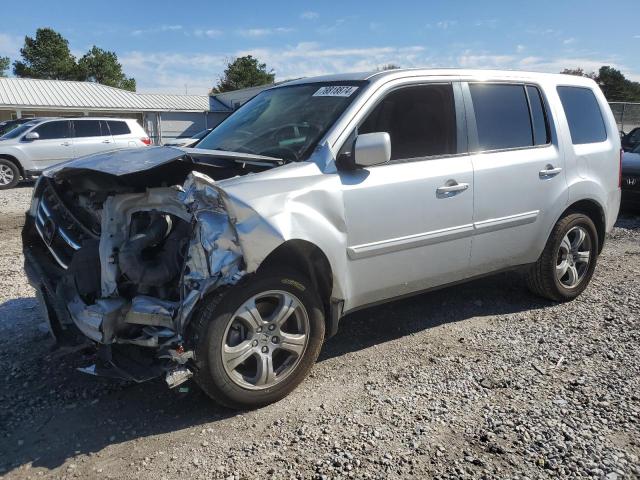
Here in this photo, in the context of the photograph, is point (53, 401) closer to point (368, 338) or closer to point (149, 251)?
point (149, 251)

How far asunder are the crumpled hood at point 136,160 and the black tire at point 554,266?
8.84ft

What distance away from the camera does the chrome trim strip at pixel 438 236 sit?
349 centimetres

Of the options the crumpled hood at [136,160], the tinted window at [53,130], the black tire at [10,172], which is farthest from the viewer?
the tinted window at [53,130]

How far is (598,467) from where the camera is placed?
267 centimetres

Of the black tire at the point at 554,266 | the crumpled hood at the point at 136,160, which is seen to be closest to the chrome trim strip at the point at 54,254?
the crumpled hood at the point at 136,160

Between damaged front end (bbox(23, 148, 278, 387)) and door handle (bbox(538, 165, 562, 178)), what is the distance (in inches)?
96.0

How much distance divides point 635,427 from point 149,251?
2947mm

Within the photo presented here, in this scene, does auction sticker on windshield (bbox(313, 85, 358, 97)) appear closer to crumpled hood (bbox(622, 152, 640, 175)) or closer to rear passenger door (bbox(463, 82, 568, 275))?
rear passenger door (bbox(463, 82, 568, 275))

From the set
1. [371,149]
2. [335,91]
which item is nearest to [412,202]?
[371,149]

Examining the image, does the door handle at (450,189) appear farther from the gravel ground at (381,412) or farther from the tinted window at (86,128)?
the tinted window at (86,128)

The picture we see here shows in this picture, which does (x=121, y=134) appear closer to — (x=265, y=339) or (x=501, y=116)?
(x=501, y=116)

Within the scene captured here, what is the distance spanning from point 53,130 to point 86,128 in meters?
0.82

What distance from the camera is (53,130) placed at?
14.3 m

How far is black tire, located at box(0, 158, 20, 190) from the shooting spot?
1349 centimetres
